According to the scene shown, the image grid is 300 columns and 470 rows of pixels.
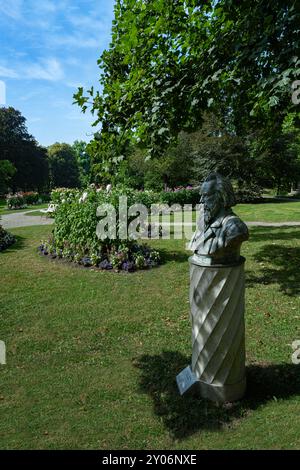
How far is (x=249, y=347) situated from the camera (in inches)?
197

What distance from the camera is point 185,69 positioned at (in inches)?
239

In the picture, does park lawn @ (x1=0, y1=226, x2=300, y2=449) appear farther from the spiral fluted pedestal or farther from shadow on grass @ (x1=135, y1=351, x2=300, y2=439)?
the spiral fluted pedestal

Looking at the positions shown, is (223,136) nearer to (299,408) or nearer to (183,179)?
(183,179)

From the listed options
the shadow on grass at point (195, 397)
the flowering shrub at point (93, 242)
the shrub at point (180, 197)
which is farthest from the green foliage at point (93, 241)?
the shrub at point (180, 197)

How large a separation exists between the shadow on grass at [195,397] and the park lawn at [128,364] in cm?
1

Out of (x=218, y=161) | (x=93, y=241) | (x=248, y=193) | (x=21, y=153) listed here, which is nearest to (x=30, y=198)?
(x=218, y=161)

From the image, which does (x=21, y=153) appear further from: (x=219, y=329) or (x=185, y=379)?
(x=219, y=329)

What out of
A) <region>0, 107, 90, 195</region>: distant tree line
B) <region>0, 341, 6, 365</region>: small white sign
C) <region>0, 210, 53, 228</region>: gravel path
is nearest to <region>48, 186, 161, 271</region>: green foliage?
<region>0, 341, 6, 365</region>: small white sign

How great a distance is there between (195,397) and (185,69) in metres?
5.14

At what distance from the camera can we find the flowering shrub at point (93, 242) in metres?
8.85

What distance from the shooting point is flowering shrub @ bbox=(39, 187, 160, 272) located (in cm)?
885

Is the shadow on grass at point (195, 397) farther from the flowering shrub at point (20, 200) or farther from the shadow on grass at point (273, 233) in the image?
the flowering shrub at point (20, 200)
